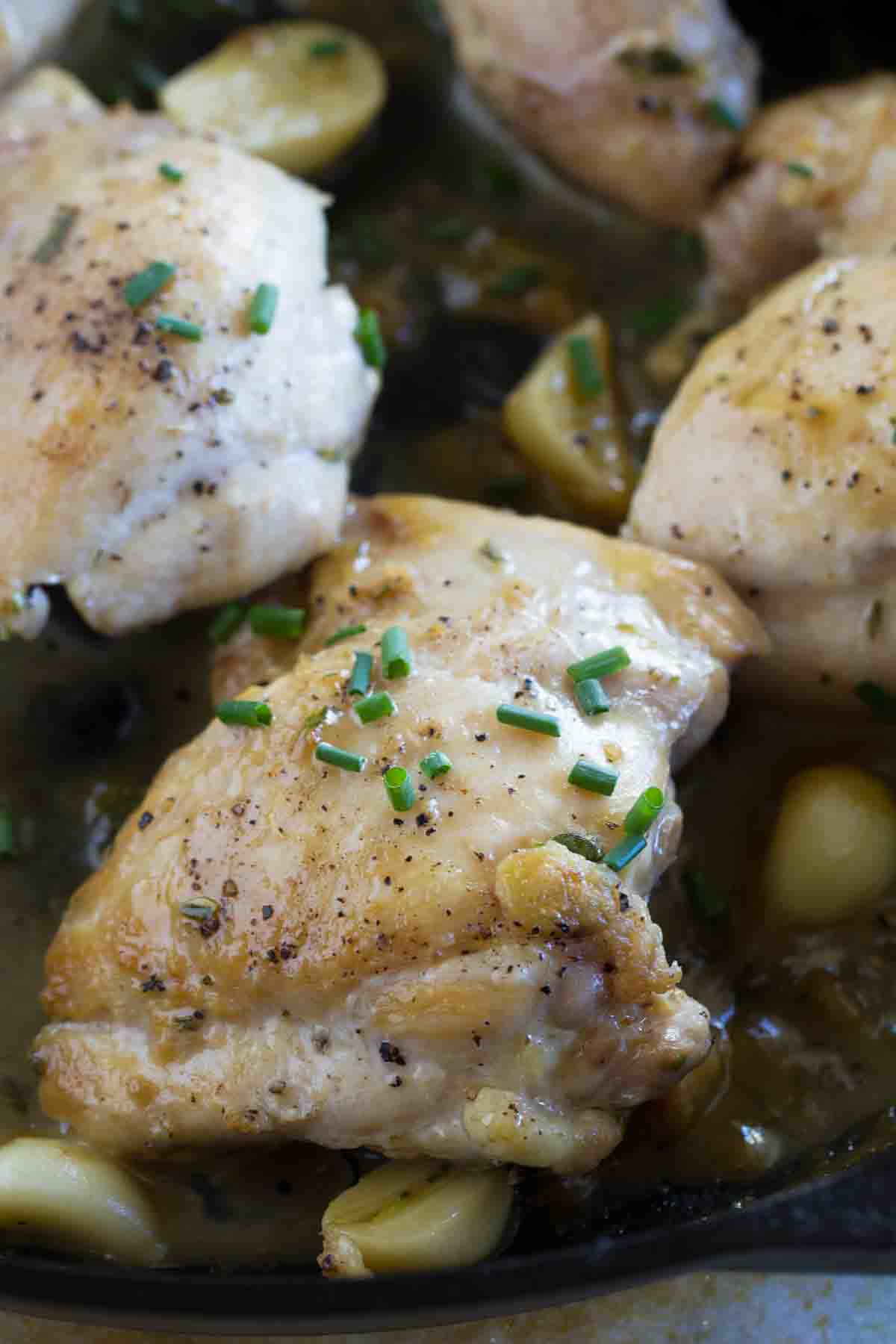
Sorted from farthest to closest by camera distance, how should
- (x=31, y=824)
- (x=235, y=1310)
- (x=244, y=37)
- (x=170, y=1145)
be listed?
(x=244, y=37), (x=31, y=824), (x=170, y=1145), (x=235, y=1310)

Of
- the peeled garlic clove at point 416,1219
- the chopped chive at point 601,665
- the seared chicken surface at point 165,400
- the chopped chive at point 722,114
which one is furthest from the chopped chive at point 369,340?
the peeled garlic clove at point 416,1219

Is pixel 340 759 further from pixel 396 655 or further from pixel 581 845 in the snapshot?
pixel 581 845

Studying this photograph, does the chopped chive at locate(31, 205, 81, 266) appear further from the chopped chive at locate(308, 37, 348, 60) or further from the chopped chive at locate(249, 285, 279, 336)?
the chopped chive at locate(308, 37, 348, 60)

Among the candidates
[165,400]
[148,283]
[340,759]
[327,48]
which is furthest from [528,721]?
[327,48]

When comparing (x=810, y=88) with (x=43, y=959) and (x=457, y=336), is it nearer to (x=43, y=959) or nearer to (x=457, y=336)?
(x=457, y=336)

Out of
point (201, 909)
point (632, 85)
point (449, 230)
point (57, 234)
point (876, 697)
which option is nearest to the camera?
point (201, 909)

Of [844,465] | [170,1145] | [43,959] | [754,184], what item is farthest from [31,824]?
[754,184]

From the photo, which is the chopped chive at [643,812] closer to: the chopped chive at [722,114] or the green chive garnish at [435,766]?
the green chive garnish at [435,766]
